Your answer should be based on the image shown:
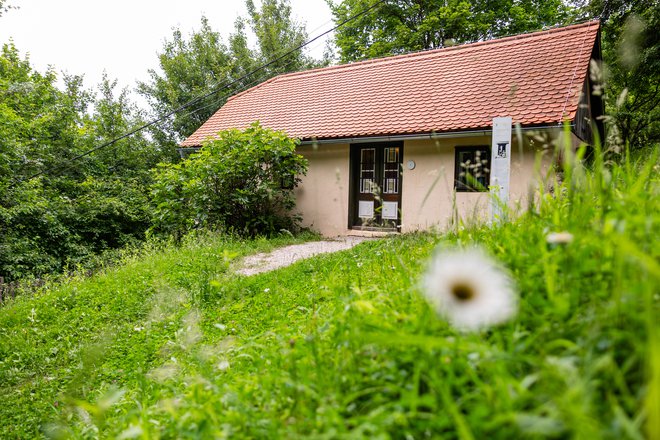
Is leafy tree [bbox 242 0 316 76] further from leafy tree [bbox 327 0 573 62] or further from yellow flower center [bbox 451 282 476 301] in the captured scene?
yellow flower center [bbox 451 282 476 301]

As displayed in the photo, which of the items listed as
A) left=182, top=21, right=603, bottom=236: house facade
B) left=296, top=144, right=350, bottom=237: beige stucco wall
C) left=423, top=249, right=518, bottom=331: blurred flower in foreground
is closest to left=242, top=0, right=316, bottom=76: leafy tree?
left=182, top=21, right=603, bottom=236: house facade

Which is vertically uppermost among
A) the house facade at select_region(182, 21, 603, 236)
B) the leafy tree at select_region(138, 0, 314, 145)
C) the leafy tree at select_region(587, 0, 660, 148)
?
the leafy tree at select_region(138, 0, 314, 145)

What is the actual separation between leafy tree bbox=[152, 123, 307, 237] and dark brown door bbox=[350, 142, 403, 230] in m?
1.74

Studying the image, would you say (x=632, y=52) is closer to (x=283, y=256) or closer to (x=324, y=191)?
(x=324, y=191)

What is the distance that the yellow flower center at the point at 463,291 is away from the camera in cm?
113

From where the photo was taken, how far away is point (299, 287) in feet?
16.1

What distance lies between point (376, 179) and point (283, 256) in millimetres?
4702

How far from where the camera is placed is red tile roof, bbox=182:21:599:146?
9367 millimetres

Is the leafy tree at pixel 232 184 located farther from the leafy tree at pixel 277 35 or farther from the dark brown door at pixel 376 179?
the leafy tree at pixel 277 35

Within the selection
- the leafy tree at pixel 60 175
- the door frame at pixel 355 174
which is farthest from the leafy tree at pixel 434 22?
the leafy tree at pixel 60 175

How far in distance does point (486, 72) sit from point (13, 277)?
16.8m

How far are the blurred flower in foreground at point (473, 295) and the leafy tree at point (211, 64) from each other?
23.9m

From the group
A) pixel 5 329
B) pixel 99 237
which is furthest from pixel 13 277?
pixel 5 329

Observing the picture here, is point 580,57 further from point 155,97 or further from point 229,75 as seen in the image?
point 155,97
